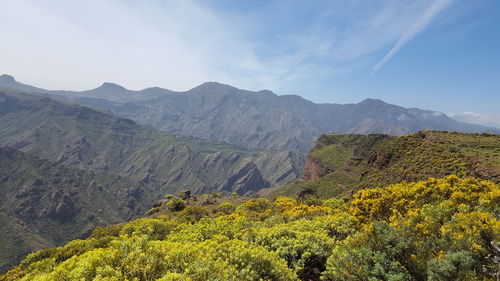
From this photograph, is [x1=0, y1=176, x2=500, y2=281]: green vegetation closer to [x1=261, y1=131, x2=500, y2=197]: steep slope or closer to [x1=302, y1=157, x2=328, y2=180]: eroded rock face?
[x1=261, y1=131, x2=500, y2=197]: steep slope

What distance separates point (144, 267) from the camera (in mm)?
10125

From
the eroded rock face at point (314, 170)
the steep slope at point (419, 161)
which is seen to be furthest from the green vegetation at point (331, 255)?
the eroded rock face at point (314, 170)

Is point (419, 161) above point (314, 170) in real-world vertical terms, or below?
above

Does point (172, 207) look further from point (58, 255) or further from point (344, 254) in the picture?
point (344, 254)

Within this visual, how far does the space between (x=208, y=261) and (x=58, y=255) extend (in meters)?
20.1

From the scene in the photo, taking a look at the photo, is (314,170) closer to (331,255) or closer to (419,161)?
(419,161)

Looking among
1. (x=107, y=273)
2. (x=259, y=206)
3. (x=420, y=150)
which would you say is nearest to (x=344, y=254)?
(x=107, y=273)

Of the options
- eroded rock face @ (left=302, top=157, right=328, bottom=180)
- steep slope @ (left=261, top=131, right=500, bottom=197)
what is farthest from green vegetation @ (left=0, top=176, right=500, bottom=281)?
eroded rock face @ (left=302, top=157, right=328, bottom=180)

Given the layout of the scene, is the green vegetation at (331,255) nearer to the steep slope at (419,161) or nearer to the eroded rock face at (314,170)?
the steep slope at (419,161)

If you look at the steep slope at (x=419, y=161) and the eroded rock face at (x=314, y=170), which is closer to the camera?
the steep slope at (x=419, y=161)

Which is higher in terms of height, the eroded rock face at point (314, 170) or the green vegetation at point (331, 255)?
the green vegetation at point (331, 255)

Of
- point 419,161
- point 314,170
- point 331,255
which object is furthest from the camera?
point 314,170

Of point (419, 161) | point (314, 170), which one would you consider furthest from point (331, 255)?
point (314, 170)

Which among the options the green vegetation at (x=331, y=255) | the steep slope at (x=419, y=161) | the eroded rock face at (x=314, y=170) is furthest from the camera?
the eroded rock face at (x=314, y=170)
